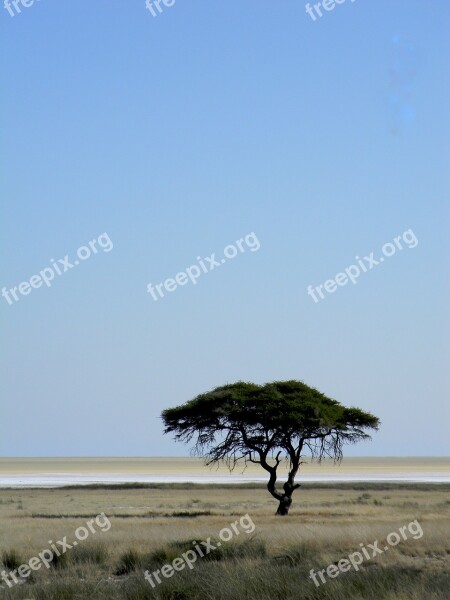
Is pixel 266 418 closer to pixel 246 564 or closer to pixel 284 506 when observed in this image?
pixel 284 506

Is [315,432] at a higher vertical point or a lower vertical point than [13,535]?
lower

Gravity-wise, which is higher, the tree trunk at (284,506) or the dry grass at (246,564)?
the dry grass at (246,564)

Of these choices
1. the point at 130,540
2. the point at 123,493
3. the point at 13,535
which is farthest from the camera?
the point at 123,493

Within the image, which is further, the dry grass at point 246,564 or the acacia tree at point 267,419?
the acacia tree at point 267,419

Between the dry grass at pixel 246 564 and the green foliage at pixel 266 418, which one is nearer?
the dry grass at pixel 246 564

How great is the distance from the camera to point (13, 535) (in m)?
28.5

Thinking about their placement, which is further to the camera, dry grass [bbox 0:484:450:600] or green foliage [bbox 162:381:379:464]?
green foliage [bbox 162:381:379:464]

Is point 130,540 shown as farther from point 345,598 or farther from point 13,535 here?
point 345,598

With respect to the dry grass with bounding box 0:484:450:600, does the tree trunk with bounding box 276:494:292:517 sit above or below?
below

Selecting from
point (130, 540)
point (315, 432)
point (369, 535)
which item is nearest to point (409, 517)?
point (315, 432)

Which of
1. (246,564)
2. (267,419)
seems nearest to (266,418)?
(267,419)

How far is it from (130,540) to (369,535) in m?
6.03

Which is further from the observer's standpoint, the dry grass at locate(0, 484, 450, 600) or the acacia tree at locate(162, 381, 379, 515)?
the acacia tree at locate(162, 381, 379, 515)

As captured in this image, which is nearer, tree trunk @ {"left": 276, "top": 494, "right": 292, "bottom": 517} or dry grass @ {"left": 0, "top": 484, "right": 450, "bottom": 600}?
dry grass @ {"left": 0, "top": 484, "right": 450, "bottom": 600}
